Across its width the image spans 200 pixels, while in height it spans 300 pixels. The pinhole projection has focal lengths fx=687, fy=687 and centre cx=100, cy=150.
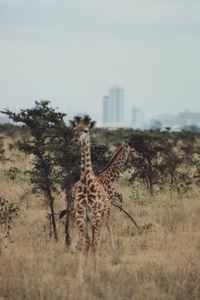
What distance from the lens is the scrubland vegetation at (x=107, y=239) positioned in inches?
316

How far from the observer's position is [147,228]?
1199 cm

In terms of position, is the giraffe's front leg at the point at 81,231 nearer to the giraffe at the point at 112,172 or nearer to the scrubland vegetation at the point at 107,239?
the scrubland vegetation at the point at 107,239

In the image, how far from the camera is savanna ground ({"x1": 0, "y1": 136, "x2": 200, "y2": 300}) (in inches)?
A: 311

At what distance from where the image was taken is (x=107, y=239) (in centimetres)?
1136

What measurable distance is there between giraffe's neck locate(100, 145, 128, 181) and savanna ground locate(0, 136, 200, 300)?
43.1 inches

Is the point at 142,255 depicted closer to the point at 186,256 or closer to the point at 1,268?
the point at 186,256

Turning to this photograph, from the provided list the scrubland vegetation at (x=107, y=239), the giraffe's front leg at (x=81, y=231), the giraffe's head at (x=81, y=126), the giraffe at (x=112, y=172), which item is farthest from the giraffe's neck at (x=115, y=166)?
the giraffe's head at (x=81, y=126)

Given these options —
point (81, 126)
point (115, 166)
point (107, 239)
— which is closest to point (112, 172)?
point (115, 166)

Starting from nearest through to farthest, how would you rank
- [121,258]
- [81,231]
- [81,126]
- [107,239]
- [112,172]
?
[81,126] < [81,231] < [121,258] < [112,172] < [107,239]

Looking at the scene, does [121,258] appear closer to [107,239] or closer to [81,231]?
[81,231]

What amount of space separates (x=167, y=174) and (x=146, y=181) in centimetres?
125

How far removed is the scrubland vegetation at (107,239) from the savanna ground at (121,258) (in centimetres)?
1

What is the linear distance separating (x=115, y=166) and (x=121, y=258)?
1.70m

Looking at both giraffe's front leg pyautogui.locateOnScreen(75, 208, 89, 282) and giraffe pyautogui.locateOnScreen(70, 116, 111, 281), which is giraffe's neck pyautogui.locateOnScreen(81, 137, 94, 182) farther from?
giraffe's front leg pyautogui.locateOnScreen(75, 208, 89, 282)
